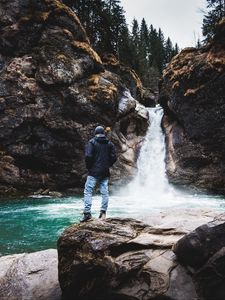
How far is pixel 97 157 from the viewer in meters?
9.23

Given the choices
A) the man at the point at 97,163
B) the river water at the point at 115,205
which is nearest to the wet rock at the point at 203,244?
the river water at the point at 115,205

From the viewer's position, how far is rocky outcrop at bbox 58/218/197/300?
5.84 metres

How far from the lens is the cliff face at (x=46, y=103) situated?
27.2 meters

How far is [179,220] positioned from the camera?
25.7 ft

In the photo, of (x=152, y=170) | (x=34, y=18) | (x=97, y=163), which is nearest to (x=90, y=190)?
(x=97, y=163)

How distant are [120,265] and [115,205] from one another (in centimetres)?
1489

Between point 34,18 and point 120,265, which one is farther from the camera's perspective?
point 34,18

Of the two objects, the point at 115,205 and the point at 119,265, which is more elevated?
the point at 119,265

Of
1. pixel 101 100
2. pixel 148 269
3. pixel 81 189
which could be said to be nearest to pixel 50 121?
pixel 101 100

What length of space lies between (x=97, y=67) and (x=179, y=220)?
79.9 feet

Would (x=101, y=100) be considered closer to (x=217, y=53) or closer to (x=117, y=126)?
(x=117, y=126)

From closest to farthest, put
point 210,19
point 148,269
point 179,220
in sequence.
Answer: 1. point 148,269
2. point 179,220
3. point 210,19

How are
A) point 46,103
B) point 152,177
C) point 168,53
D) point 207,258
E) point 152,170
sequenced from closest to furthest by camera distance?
point 207,258, point 46,103, point 152,177, point 152,170, point 168,53

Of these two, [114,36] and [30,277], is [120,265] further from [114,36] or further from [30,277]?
[114,36]
